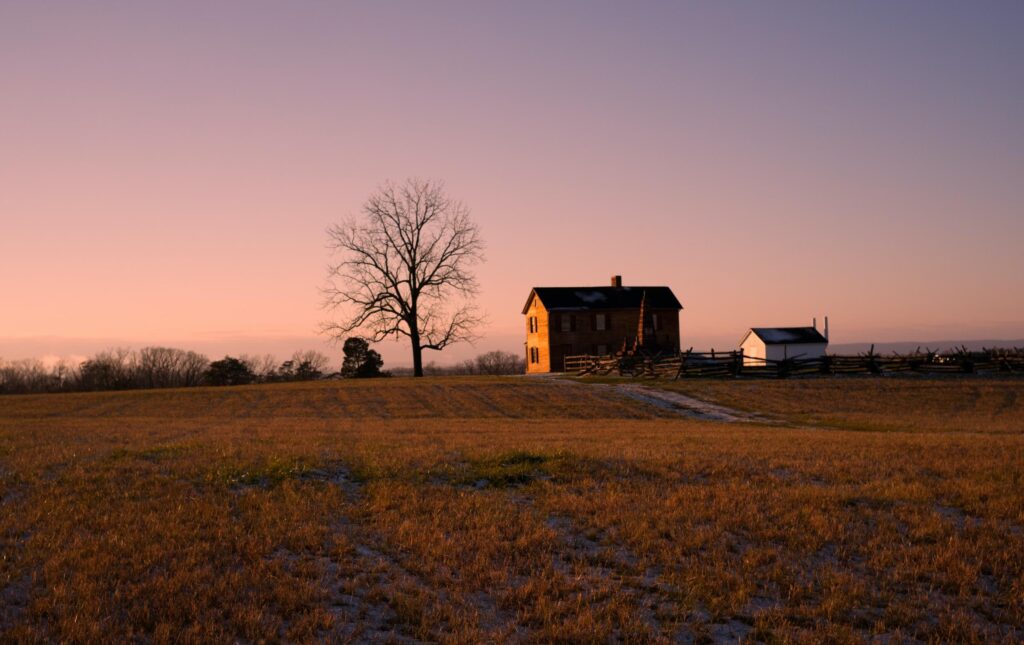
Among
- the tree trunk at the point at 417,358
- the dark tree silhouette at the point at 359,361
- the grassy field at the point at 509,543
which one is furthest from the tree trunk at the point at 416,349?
the grassy field at the point at 509,543

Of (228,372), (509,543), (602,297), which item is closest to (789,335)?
Result: (602,297)

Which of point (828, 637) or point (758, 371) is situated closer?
point (828, 637)

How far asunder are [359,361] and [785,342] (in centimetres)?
4344

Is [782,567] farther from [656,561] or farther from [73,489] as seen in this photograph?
[73,489]

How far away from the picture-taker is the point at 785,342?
76625 millimetres

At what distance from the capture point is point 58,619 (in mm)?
6703

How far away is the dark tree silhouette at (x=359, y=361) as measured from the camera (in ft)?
243

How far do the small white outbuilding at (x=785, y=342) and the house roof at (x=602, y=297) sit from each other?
41.1ft

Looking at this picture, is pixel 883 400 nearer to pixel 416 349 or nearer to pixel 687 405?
pixel 687 405

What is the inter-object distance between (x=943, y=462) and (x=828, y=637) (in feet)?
30.5

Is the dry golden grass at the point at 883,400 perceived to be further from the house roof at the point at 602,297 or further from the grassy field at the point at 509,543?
the house roof at the point at 602,297

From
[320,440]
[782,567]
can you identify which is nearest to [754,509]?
[782,567]

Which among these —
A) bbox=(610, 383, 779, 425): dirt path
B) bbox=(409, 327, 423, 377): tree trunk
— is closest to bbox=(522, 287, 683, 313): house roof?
bbox=(409, 327, 423, 377): tree trunk

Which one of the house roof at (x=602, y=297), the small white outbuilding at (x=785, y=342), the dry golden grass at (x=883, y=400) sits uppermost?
the house roof at (x=602, y=297)
